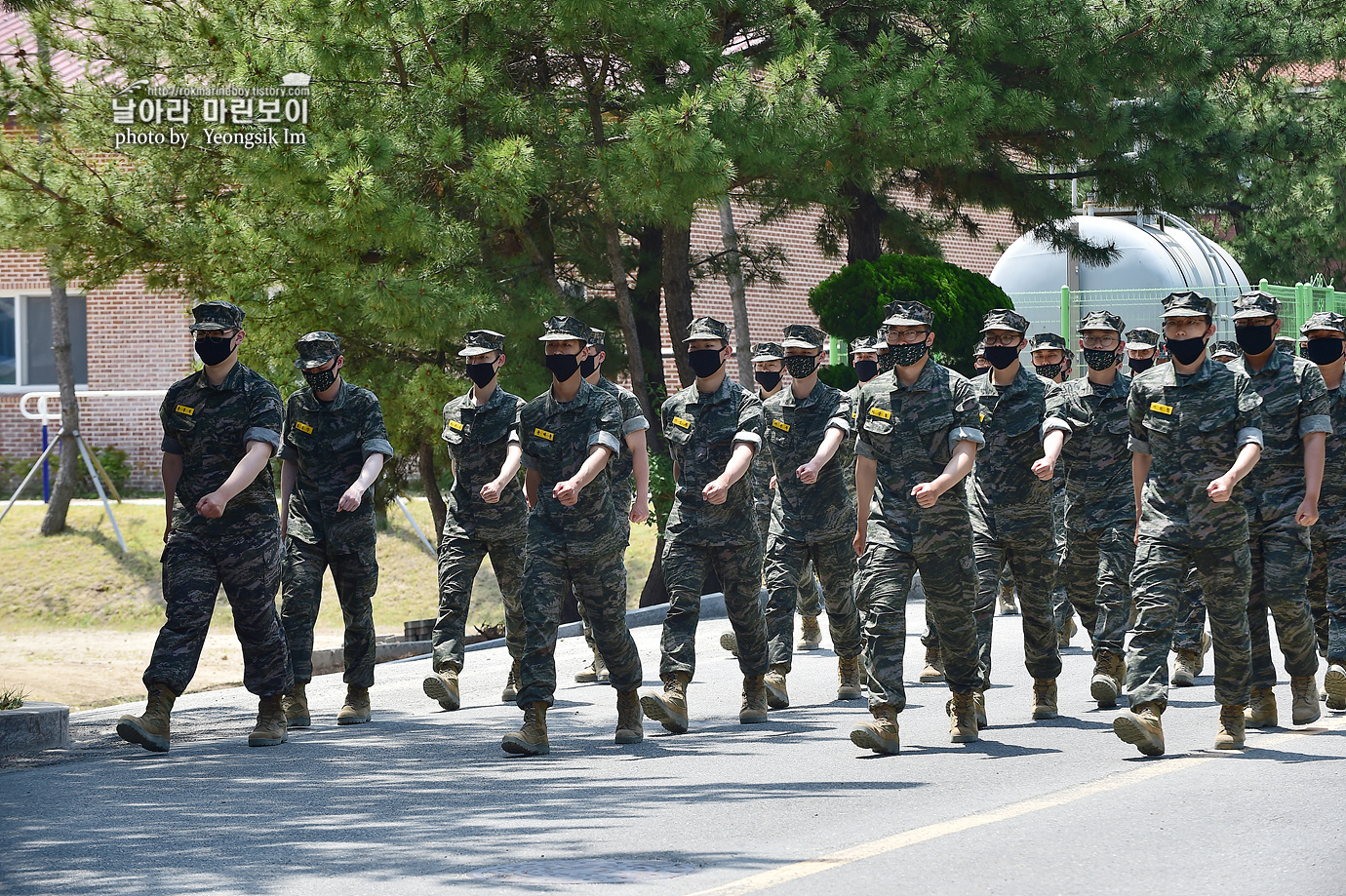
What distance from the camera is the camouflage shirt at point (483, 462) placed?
10.1m

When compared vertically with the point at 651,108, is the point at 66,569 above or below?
below

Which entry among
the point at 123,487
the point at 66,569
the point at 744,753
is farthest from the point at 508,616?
the point at 123,487

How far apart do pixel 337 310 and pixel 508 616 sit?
517 cm

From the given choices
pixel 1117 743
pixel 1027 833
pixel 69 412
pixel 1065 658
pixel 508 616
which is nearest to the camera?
pixel 1027 833

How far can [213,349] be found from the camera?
8.55m

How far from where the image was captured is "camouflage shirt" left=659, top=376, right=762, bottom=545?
30.0 ft

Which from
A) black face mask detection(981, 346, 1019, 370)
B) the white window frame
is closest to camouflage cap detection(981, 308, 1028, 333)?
black face mask detection(981, 346, 1019, 370)

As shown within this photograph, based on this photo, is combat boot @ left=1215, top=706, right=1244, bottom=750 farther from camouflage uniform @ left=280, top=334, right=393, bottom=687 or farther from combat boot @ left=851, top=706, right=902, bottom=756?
camouflage uniform @ left=280, top=334, right=393, bottom=687

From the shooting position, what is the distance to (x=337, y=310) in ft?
47.7

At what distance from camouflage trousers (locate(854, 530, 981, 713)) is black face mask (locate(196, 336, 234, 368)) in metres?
3.53

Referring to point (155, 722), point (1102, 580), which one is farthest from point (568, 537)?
point (1102, 580)

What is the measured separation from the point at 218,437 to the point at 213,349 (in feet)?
1.52

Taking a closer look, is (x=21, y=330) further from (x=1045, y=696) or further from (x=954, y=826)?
(x=954, y=826)

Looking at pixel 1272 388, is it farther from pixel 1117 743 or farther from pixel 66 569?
pixel 66 569
